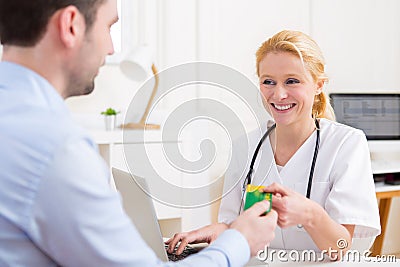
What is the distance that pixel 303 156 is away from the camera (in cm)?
174

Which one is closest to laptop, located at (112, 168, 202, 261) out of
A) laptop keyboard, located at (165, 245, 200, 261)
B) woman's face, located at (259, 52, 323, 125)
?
laptop keyboard, located at (165, 245, 200, 261)

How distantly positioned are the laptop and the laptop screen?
271 centimetres

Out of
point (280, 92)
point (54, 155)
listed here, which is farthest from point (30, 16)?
point (280, 92)

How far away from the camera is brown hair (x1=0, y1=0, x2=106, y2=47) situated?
0.82 meters

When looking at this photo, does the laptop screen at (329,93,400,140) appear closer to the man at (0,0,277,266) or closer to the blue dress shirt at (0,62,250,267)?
the man at (0,0,277,266)

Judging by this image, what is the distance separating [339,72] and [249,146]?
7.49 ft

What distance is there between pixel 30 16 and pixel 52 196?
258 mm

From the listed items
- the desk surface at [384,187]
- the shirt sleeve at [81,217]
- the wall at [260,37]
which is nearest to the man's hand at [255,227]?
the shirt sleeve at [81,217]

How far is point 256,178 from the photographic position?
1612mm

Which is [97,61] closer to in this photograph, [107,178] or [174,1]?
[107,178]

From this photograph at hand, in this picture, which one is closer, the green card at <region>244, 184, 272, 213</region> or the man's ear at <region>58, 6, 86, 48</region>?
the man's ear at <region>58, 6, 86, 48</region>

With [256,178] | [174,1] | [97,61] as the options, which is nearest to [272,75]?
[256,178]

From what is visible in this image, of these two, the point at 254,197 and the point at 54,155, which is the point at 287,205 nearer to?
the point at 254,197

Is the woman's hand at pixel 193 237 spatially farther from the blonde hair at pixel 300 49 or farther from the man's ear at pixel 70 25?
the man's ear at pixel 70 25
